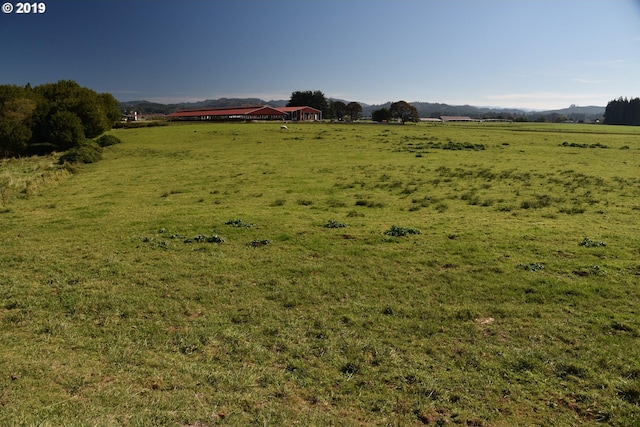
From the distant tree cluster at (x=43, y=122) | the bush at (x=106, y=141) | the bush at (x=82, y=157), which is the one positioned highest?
the distant tree cluster at (x=43, y=122)

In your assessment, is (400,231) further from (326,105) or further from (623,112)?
(623,112)

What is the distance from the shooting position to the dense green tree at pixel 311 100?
511 ft

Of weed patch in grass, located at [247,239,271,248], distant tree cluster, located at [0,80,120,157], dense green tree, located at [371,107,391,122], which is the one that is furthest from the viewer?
dense green tree, located at [371,107,391,122]

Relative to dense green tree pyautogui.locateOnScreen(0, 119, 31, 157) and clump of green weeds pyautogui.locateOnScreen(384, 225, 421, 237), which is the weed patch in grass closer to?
clump of green weeds pyautogui.locateOnScreen(384, 225, 421, 237)

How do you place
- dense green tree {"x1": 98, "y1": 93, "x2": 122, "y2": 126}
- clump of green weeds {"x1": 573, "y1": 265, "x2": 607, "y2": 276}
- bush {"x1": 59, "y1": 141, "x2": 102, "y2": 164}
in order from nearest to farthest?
1. clump of green weeds {"x1": 573, "y1": 265, "x2": 607, "y2": 276}
2. bush {"x1": 59, "y1": 141, "x2": 102, "y2": 164}
3. dense green tree {"x1": 98, "y1": 93, "x2": 122, "y2": 126}

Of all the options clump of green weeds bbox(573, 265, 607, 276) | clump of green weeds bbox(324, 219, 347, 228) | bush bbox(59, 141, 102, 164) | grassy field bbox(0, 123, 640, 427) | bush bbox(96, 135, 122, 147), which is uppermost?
bush bbox(96, 135, 122, 147)

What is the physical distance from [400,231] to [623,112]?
7664 inches

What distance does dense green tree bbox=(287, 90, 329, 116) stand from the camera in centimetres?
15575

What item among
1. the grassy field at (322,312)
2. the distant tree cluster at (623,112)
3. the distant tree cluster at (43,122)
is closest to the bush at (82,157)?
the distant tree cluster at (43,122)

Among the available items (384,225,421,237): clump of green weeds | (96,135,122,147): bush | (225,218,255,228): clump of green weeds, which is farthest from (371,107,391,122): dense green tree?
(384,225,421,237): clump of green weeds

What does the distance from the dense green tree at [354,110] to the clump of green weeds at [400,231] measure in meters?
134

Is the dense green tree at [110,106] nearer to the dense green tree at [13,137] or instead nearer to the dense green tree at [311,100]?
the dense green tree at [13,137]

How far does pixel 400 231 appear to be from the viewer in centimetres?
1298

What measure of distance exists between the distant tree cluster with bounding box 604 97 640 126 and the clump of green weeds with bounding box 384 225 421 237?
596ft
